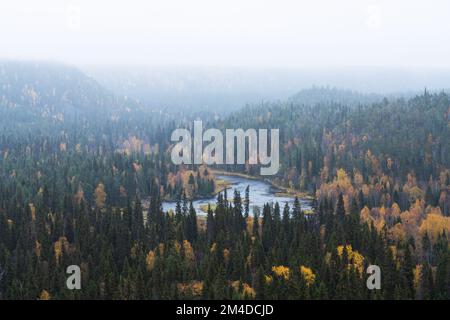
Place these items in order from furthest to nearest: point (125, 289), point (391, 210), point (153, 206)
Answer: point (391, 210) → point (153, 206) → point (125, 289)

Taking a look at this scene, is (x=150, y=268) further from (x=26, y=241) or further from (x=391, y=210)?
(x=391, y=210)
